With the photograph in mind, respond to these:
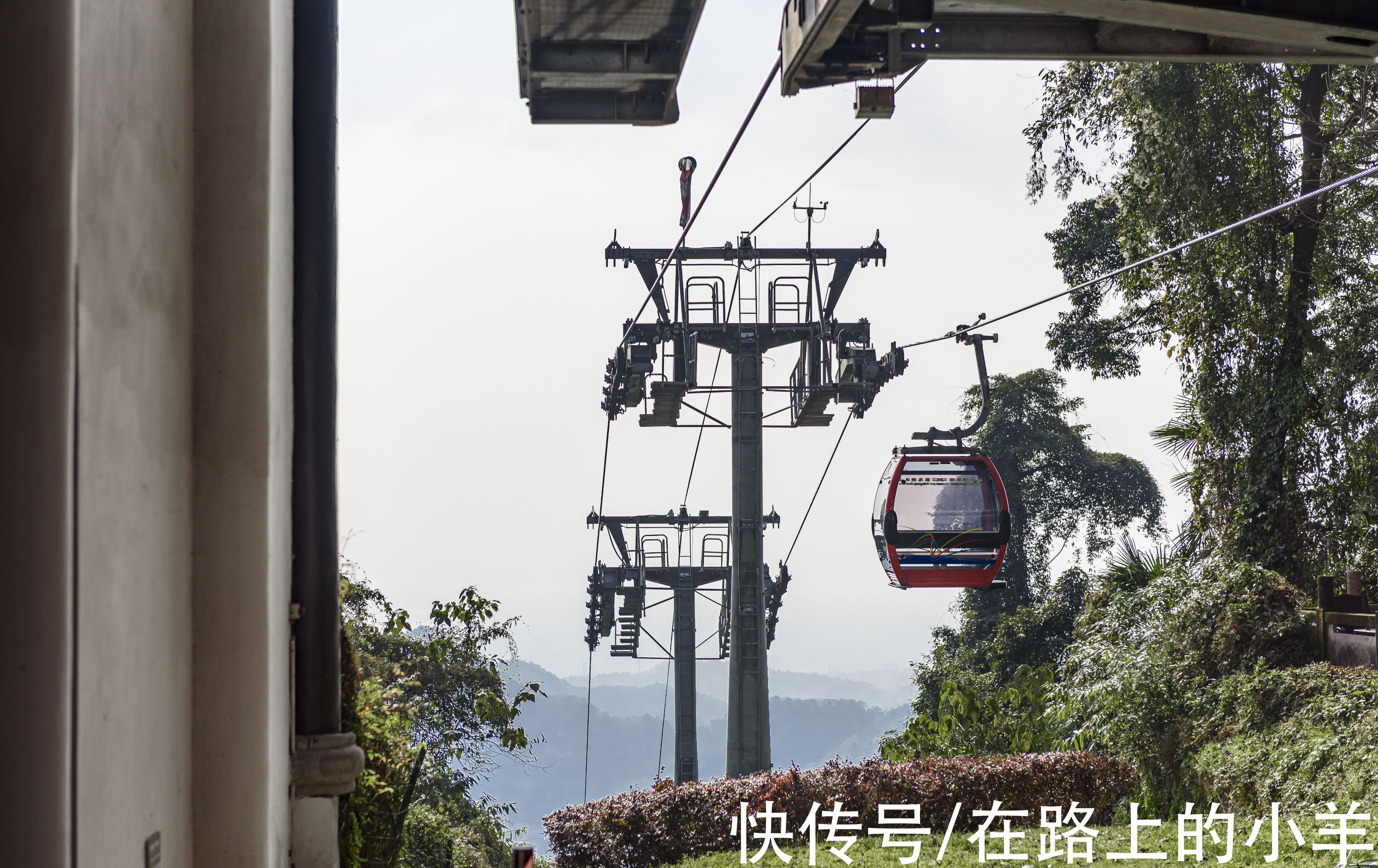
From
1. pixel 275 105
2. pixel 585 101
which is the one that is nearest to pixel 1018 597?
pixel 585 101

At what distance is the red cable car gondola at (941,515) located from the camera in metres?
12.1

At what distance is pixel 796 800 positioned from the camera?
1115 centimetres

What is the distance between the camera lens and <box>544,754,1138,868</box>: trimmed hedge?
1094 cm

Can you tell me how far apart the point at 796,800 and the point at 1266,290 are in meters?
9.58

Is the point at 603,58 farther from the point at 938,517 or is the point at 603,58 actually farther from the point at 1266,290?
the point at 1266,290

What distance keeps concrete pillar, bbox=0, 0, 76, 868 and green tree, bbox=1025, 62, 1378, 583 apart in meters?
15.6

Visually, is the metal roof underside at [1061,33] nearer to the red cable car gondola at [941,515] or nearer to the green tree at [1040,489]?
the red cable car gondola at [941,515]

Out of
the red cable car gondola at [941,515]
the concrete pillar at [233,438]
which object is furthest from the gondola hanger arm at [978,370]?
the concrete pillar at [233,438]

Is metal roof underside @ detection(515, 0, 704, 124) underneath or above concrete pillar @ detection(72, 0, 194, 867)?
above

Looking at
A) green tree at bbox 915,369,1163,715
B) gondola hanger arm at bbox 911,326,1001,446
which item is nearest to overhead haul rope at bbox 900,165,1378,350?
gondola hanger arm at bbox 911,326,1001,446

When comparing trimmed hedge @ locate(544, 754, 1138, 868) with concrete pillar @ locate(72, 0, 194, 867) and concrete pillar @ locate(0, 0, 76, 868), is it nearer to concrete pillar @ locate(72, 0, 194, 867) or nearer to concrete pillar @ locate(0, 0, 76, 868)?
concrete pillar @ locate(72, 0, 194, 867)

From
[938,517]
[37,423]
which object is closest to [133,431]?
[37,423]

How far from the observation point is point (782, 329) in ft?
56.0

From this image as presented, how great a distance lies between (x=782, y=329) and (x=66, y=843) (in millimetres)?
15116
